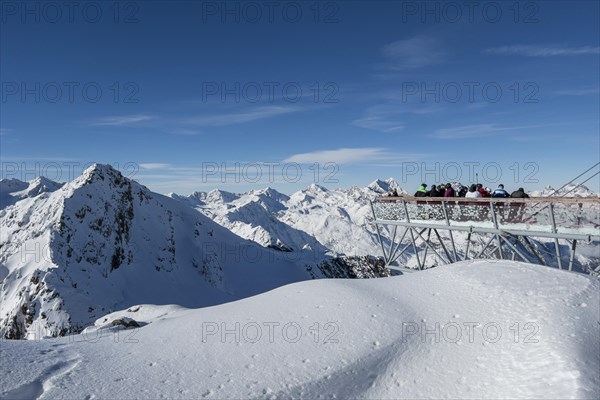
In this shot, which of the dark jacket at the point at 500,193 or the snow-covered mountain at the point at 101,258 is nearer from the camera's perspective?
the dark jacket at the point at 500,193

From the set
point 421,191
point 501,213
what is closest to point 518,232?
point 501,213

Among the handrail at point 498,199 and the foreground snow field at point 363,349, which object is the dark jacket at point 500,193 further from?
the foreground snow field at point 363,349

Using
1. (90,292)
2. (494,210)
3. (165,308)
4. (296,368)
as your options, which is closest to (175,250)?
(90,292)

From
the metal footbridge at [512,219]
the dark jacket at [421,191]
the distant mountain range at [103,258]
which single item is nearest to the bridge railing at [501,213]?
the metal footbridge at [512,219]

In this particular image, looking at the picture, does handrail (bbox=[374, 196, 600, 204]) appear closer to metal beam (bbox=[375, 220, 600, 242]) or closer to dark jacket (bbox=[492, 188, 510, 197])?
metal beam (bbox=[375, 220, 600, 242])

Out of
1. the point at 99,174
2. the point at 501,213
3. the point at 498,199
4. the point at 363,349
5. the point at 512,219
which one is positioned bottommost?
the point at 363,349

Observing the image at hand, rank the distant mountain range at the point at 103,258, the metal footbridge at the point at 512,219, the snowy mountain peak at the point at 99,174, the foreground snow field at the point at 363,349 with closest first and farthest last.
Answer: the foreground snow field at the point at 363,349 < the metal footbridge at the point at 512,219 < the distant mountain range at the point at 103,258 < the snowy mountain peak at the point at 99,174

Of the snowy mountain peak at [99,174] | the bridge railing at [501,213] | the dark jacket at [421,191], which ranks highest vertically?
the snowy mountain peak at [99,174]

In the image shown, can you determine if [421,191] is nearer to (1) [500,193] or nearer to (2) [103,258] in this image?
(1) [500,193]
